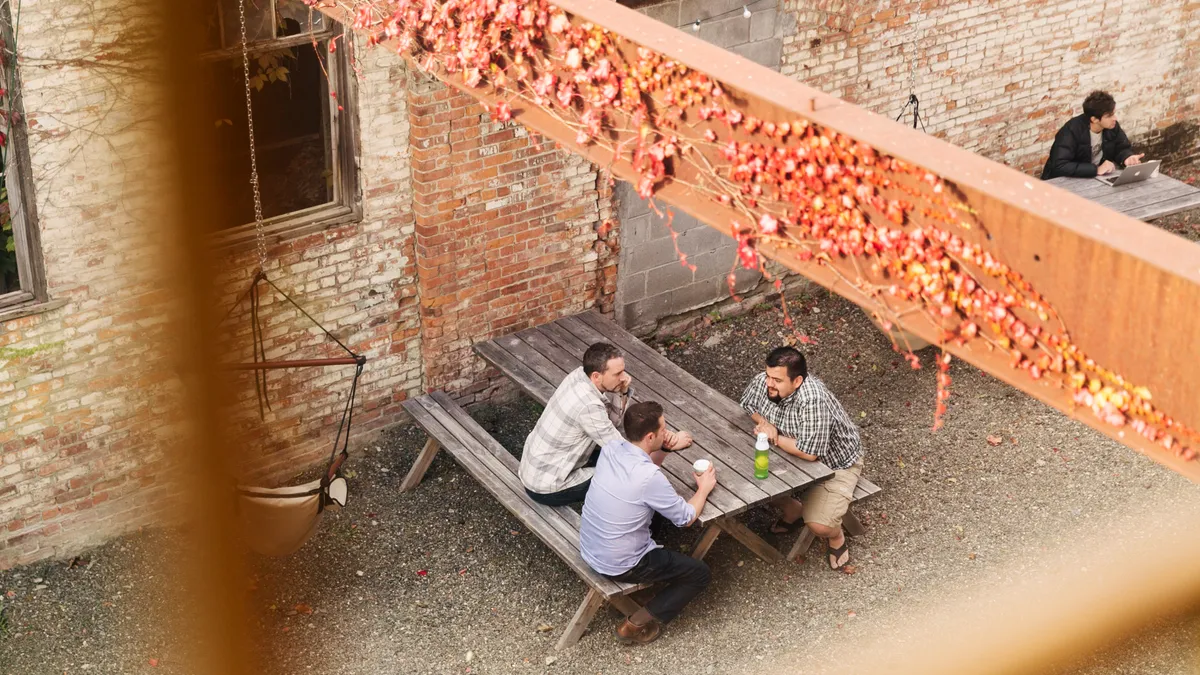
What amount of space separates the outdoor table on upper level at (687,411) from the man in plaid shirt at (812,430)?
0.11 metres

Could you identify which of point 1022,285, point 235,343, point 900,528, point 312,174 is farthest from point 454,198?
point 1022,285

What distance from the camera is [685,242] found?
30.9ft

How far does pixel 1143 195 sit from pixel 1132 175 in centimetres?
18

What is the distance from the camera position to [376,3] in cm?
605

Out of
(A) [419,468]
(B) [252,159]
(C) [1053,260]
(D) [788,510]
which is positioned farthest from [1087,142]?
(C) [1053,260]

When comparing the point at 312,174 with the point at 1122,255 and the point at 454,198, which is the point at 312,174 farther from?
the point at 1122,255

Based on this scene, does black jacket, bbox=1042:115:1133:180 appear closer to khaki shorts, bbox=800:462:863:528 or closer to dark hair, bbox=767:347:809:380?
khaki shorts, bbox=800:462:863:528

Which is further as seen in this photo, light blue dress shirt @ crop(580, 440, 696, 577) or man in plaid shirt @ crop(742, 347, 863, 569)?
man in plaid shirt @ crop(742, 347, 863, 569)

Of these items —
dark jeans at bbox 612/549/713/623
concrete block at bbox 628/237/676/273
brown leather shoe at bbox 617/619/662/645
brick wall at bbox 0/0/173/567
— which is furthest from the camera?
concrete block at bbox 628/237/676/273

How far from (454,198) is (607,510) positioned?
2.31 m

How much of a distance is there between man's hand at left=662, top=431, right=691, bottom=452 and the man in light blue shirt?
287mm

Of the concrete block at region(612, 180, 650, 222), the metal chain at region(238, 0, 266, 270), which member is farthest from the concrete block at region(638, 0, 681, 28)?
the metal chain at region(238, 0, 266, 270)

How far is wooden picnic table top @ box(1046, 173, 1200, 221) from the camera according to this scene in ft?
30.6

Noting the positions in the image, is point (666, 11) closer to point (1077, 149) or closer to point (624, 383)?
point (624, 383)
